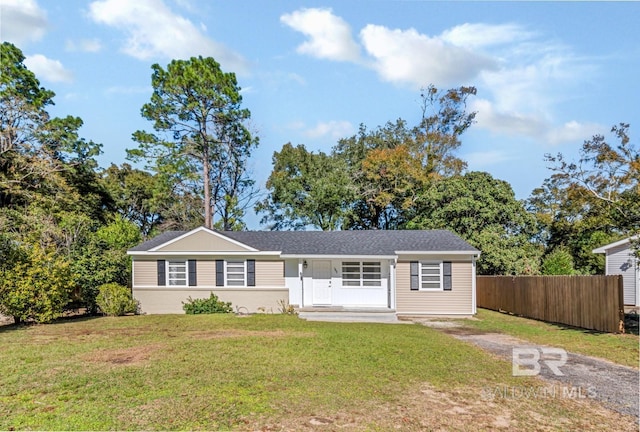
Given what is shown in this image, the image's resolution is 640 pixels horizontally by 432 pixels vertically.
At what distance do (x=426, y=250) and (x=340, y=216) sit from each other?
1390 centimetres

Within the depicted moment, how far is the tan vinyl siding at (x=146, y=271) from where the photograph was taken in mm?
18469

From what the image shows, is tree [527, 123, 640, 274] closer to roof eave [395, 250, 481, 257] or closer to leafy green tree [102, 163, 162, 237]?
roof eave [395, 250, 481, 257]

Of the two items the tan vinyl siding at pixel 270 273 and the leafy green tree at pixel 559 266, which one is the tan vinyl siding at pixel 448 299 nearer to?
the tan vinyl siding at pixel 270 273

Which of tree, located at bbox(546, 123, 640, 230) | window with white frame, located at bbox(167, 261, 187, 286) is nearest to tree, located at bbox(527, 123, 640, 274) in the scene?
tree, located at bbox(546, 123, 640, 230)

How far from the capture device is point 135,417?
17.4 feet

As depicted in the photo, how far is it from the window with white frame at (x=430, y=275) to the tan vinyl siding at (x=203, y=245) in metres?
7.62

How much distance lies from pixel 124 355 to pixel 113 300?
30.6 feet

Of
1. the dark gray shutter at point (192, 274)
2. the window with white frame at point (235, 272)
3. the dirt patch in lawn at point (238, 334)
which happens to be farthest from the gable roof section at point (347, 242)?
the dirt patch in lawn at point (238, 334)

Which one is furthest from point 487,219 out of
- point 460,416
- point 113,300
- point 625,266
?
point 460,416

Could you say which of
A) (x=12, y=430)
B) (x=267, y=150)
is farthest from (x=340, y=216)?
(x=12, y=430)

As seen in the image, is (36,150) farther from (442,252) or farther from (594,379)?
(594,379)

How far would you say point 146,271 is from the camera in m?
18.5

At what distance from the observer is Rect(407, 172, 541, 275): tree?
80.0ft

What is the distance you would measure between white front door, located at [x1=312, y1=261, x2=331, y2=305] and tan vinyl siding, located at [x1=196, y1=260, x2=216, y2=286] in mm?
4372
